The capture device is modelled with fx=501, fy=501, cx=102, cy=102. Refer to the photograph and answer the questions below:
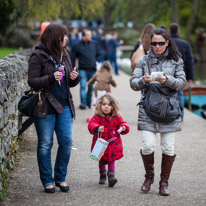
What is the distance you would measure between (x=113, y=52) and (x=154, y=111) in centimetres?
1856

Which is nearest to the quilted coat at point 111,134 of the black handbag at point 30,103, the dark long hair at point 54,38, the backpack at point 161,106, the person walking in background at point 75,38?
the backpack at point 161,106

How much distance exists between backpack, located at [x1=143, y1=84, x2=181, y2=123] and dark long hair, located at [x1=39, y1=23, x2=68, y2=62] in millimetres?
1113

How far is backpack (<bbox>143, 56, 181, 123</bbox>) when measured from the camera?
551cm

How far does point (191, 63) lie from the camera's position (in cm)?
1027

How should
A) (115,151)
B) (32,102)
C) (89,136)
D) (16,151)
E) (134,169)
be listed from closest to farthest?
(32,102) < (115,151) < (134,169) < (16,151) < (89,136)

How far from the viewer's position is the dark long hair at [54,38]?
5.52 metres

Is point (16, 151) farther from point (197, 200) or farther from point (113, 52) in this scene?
point (113, 52)

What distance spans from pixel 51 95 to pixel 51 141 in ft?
1.70

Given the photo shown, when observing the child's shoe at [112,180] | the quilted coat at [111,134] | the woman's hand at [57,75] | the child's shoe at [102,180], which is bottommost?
the child's shoe at [102,180]

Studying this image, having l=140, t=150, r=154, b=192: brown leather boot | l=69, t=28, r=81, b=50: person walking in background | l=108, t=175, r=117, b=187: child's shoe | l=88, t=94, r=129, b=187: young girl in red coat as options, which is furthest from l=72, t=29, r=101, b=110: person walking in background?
l=69, t=28, r=81, b=50: person walking in background

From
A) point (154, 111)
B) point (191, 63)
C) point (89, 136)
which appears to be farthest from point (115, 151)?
point (191, 63)

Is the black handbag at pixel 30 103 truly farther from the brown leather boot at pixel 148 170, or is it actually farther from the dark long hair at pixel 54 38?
the brown leather boot at pixel 148 170

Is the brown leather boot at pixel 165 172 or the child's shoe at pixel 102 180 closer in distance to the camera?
the brown leather boot at pixel 165 172

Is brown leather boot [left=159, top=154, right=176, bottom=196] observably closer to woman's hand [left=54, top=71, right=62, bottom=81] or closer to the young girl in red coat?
the young girl in red coat
